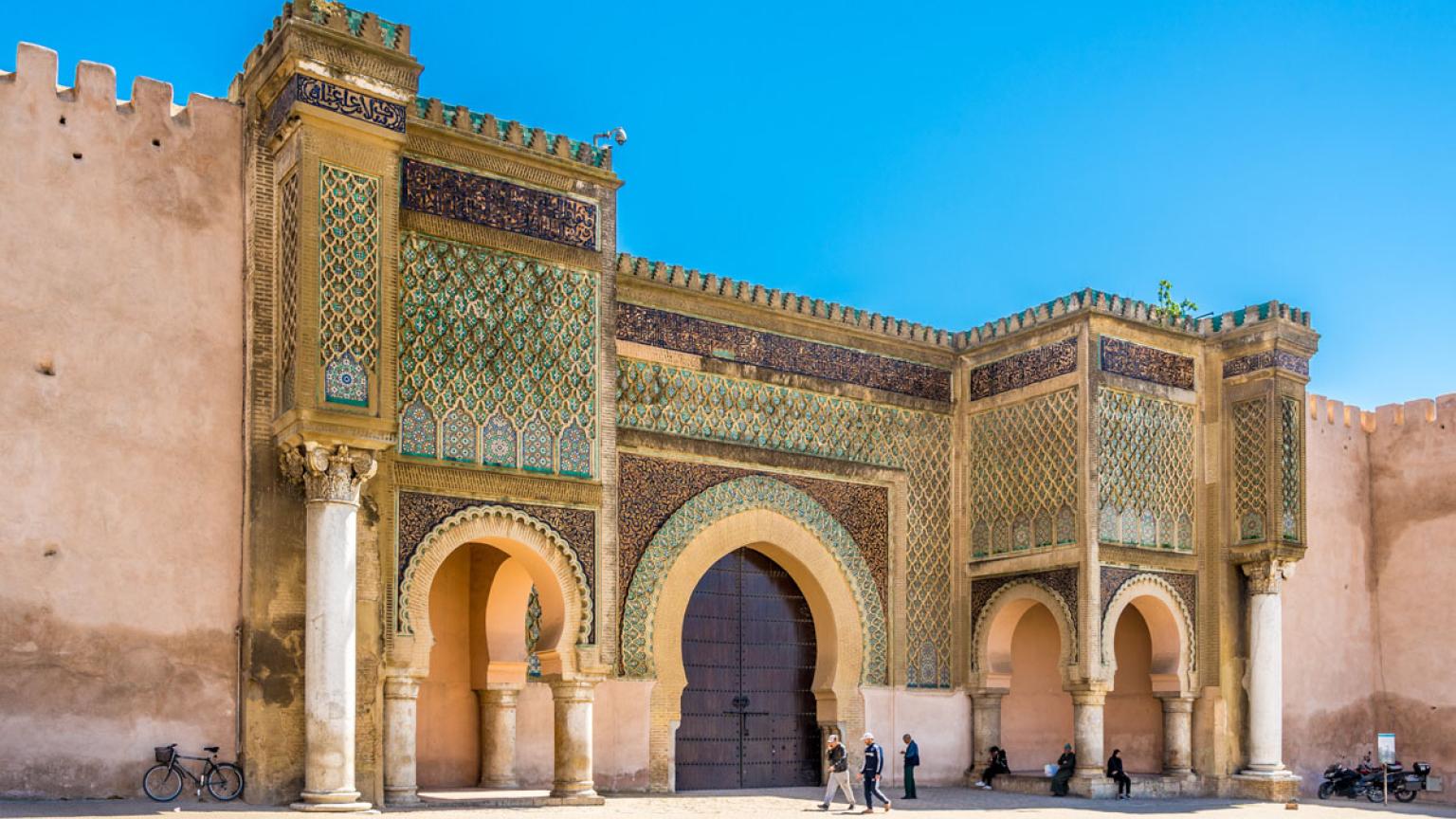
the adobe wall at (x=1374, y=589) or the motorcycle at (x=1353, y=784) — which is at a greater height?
the adobe wall at (x=1374, y=589)

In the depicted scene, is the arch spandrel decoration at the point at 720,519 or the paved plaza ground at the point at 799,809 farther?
the arch spandrel decoration at the point at 720,519

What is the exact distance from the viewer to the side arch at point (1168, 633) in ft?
43.9

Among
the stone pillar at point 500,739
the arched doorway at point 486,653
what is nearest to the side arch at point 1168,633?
the arched doorway at point 486,653

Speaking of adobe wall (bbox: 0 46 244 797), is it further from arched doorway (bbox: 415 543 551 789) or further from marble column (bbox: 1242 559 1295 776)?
marble column (bbox: 1242 559 1295 776)

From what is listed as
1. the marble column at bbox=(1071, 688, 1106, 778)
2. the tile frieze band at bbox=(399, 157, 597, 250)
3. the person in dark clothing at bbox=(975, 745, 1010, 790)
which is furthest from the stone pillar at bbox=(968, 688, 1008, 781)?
the tile frieze band at bbox=(399, 157, 597, 250)

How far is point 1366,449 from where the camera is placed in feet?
54.9

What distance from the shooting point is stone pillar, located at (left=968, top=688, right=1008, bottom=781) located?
532 inches

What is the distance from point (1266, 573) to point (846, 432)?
4190 mm

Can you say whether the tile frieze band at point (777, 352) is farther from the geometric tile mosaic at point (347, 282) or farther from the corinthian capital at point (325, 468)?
the corinthian capital at point (325, 468)

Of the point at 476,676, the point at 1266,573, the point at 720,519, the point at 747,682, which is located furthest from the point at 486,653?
the point at 1266,573

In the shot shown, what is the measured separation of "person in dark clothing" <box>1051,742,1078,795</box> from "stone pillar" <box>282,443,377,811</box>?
21.4ft

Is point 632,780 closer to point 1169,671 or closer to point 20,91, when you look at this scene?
point 1169,671

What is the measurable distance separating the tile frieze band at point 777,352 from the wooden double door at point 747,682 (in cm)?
174

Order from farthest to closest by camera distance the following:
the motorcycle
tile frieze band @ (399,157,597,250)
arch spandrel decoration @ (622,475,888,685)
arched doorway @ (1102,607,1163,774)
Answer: the motorcycle
arched doorway @ (1102,607,1163,774)
arch spandrel decoration @ (622,475,888,685)
tile frieze band @ (399,157,597,250)
